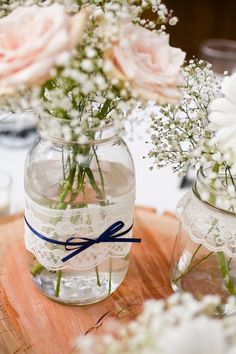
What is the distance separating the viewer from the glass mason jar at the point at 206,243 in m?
0.80

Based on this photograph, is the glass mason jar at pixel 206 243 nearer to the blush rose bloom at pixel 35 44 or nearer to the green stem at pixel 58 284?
the green stem at pixel 58 284

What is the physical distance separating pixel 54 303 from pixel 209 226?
0.27 metres

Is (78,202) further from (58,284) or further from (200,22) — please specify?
(200,22)

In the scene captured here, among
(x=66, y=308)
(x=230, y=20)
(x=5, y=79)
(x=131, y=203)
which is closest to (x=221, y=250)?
(x=131, y=203)

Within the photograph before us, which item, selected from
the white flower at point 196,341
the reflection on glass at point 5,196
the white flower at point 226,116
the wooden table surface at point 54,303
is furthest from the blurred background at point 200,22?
the white flower at point 196,341

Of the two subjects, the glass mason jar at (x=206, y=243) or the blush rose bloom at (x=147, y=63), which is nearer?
the blush rose bloom at (x=147, y=63)

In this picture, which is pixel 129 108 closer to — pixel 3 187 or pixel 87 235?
pixel 87 235

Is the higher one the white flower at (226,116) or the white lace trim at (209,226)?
the white flower at (226,116)

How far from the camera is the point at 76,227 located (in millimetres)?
781

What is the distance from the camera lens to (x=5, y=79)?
0.57m

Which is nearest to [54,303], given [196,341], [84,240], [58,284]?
[58,284]

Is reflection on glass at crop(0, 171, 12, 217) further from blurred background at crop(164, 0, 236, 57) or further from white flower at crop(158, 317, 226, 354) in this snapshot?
blurred background at crop(164, 0, 236, 57)

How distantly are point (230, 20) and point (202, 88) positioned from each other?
8.74 feet

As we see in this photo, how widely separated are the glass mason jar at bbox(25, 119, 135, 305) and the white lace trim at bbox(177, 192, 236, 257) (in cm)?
9
